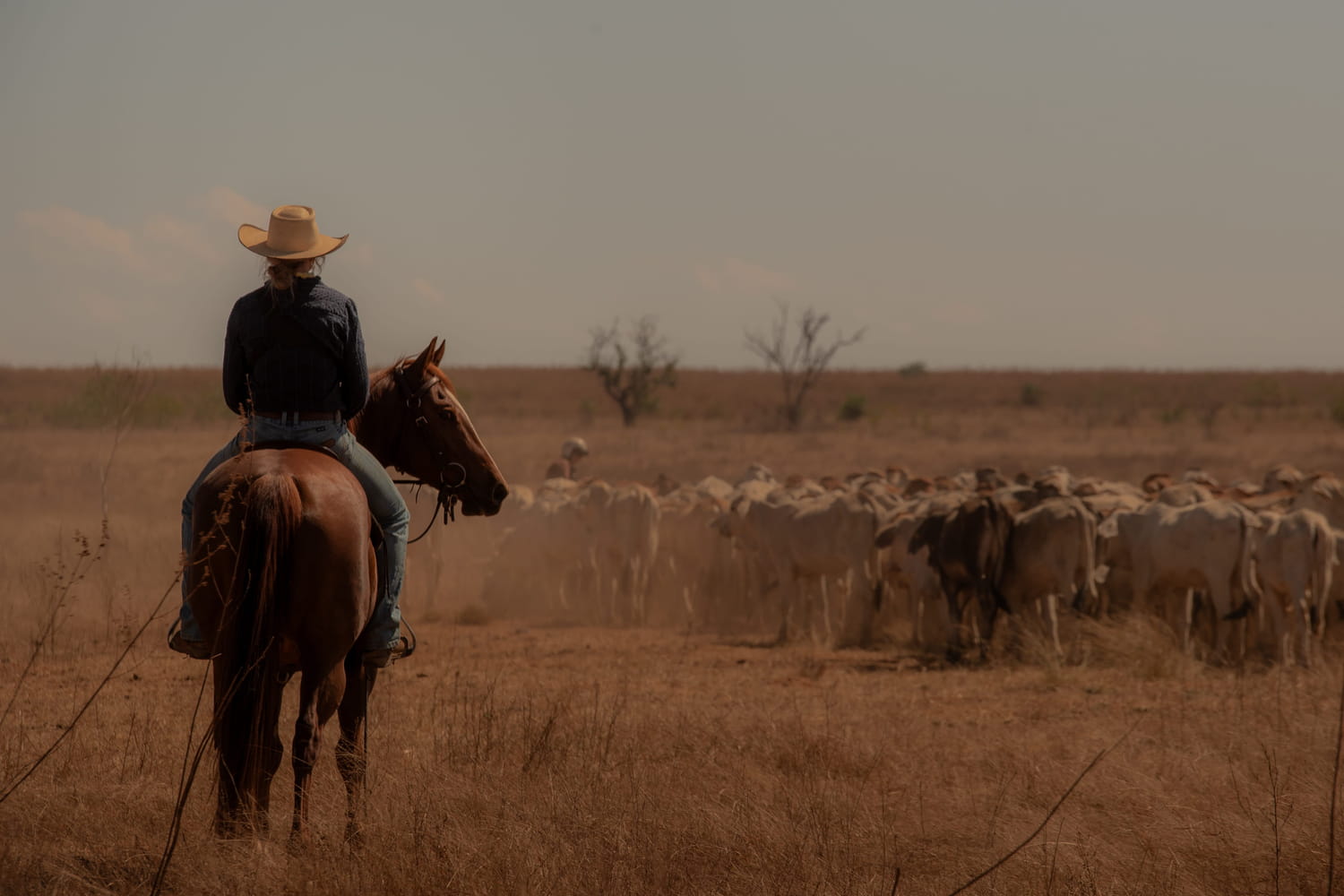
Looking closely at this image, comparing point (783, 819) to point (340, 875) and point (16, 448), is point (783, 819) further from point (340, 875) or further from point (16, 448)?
point (16, 448)

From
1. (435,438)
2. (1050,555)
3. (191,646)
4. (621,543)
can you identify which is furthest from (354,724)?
(621,543)

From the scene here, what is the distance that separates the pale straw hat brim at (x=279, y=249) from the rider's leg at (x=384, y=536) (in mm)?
817

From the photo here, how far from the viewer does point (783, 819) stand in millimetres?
6137

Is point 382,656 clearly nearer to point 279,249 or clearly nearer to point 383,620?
point 383,620

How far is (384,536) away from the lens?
242 inches

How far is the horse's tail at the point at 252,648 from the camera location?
17.2 feet

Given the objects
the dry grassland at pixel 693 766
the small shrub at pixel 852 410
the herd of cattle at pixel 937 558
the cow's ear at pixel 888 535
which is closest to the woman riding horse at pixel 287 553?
the dry grassland at pixel 693 766

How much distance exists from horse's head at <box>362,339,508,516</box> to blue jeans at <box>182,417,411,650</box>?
0.52 m

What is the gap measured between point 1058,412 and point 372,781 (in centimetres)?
7066

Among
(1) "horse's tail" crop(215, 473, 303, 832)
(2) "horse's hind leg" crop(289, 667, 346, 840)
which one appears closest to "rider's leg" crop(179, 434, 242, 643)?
(1) "horse's tail" crop(215, 473, 303, 832)

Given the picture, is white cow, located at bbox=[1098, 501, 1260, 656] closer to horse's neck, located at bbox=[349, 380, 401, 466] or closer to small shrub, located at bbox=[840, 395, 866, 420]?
horse's neck, located at bbox=[349, 380, 401, 466]

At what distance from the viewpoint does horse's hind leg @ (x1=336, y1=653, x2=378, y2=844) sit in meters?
6.07

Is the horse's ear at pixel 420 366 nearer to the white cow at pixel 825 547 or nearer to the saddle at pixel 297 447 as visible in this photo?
the saddle at pixel 297 447

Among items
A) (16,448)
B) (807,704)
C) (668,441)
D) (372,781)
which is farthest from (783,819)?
(668,441)
